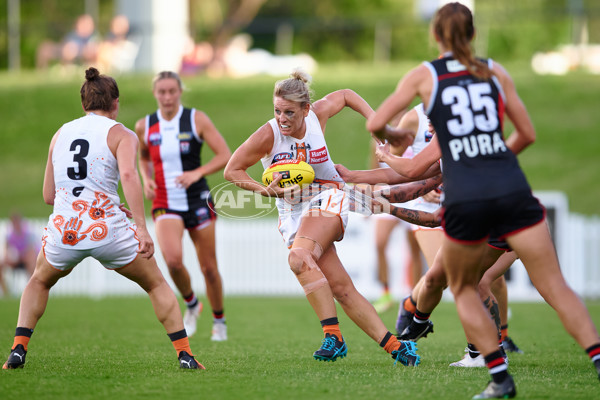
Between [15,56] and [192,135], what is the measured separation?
26.7 m

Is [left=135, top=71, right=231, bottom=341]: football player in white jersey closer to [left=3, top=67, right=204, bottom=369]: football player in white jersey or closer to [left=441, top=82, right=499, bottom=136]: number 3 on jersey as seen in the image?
[left=3, top=67, right=204, bottom=369]: football player in white jersey

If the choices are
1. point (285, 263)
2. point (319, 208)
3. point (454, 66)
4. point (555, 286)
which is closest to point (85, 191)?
point (319, 208)

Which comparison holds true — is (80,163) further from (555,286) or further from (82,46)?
(82,46)

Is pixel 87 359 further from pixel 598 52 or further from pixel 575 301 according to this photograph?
pixel 598 52

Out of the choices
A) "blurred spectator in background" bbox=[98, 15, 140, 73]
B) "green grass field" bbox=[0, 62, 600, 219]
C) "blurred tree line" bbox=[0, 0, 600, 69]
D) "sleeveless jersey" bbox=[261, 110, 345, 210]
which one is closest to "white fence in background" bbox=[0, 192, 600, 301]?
"green grass field" bbox=[0, 62, 600, 219]

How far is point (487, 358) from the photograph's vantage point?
4.37m

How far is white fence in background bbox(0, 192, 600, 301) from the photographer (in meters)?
14.5

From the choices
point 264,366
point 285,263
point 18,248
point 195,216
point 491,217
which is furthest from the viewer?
point 285,263

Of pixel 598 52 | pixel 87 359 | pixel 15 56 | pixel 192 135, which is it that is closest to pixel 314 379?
pixel 87 359

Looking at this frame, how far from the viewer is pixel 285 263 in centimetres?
1569

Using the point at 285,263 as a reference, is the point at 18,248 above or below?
above

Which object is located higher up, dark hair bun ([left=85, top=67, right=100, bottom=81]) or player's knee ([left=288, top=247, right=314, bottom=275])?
dark hair bun ([left=85, top=67, right=100, bottom=81])

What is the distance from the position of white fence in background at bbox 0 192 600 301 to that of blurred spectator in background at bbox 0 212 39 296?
40 centimetres

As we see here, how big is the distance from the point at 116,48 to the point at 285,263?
48.2 ft
